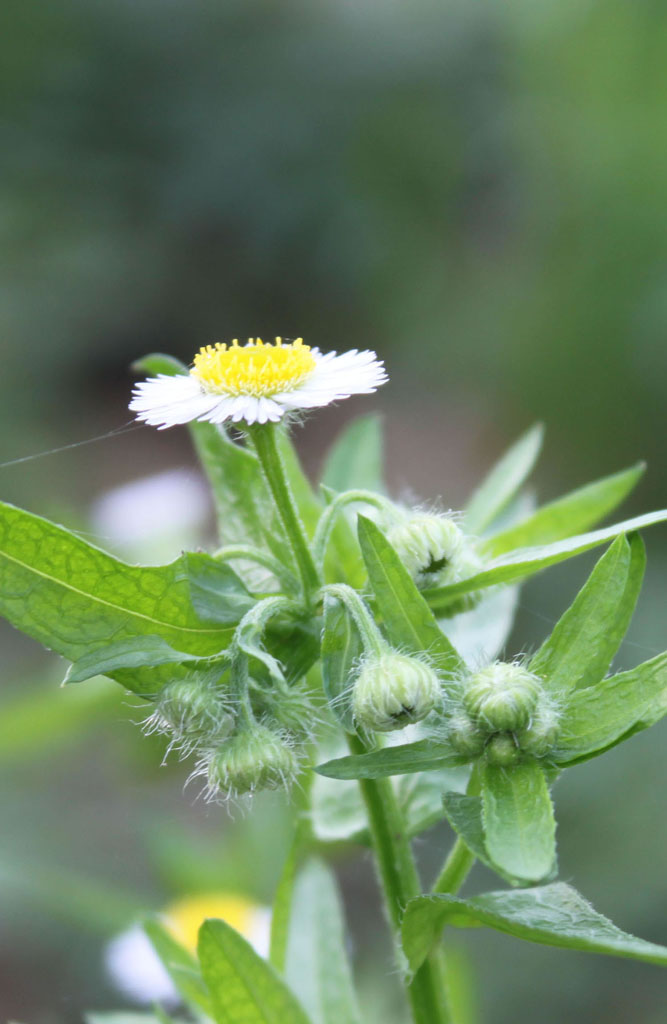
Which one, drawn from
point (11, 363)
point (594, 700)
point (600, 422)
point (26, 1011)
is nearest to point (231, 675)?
point (594, 700)

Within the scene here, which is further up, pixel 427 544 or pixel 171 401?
pixel 171 401

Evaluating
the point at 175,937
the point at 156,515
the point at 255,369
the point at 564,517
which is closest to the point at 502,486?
the point at 564,517

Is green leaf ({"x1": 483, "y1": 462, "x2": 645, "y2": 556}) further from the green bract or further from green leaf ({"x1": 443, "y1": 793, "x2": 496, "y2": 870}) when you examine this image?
green leaf ({"x1": 443, "y1": 793, "x2": 496, "y2": 870})

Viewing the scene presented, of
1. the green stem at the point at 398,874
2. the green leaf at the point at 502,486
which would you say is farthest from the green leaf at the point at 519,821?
the green leaf at the point at 502,486

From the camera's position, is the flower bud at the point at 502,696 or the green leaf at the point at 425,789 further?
the green leaf at the point at 425,789

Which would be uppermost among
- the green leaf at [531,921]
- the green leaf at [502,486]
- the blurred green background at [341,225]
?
the blurred green background at [341,225]

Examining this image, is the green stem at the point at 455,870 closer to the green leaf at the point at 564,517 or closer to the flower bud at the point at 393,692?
the flower bud at the point at 393,692

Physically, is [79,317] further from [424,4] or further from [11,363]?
[424,4]

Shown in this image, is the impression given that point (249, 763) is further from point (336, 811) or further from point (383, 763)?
point (336, 811)
